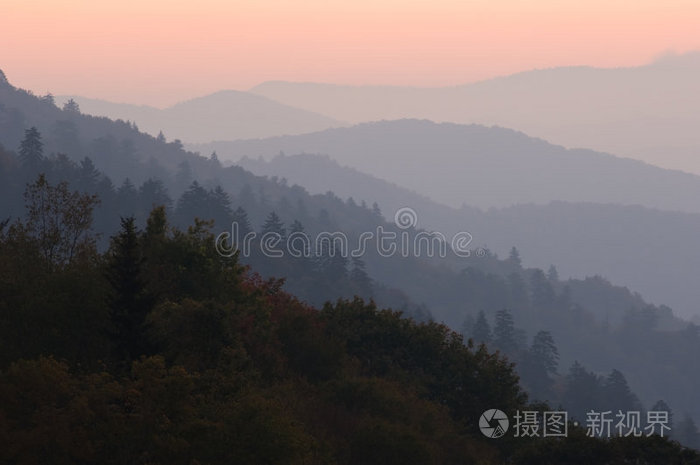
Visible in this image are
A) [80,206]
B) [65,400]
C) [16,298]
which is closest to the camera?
[65,400]

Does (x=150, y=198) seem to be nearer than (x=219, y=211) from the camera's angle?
No

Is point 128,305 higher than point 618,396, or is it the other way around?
point 128,305

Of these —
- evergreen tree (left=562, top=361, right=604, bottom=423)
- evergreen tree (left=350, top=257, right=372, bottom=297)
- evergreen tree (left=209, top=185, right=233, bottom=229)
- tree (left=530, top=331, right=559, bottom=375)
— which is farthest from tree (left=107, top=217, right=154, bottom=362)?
tree (left=530, top=331, right=559, bottom=375)

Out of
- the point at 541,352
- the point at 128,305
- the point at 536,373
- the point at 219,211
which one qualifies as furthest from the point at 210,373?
the point at 541,352

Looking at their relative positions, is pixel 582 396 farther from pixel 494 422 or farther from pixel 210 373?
pixel 210 373

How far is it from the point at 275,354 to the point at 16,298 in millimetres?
13114

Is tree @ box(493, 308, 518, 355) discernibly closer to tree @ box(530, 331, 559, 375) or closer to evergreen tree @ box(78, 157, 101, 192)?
tree @ box(530, 331, 559, 375)

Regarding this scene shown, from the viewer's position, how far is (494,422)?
54875 millimetres

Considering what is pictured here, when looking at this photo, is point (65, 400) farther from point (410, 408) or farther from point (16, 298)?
point (410, 408)

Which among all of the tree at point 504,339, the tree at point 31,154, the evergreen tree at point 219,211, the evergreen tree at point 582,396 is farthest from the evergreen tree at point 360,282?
the tree at point 31,154

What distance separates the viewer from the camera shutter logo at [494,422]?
54.0m

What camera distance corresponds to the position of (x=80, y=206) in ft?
162

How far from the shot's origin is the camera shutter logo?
54003 mm

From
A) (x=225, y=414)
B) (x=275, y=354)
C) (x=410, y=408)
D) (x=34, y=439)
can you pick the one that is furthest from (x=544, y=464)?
(x=34, y=439)
